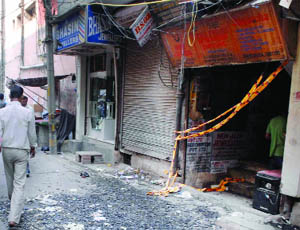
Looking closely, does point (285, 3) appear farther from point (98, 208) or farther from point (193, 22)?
point (98, 208)

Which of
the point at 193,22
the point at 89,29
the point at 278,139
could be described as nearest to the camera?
the point at 193,22

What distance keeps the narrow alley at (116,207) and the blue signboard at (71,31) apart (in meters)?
3.95

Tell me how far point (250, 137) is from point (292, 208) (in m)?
3.34

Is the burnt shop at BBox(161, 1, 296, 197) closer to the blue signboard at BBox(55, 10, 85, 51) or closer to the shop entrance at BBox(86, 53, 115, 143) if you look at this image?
the blue signboard at BBox(55, 10, 85, 51)

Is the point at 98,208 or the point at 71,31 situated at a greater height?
the point at 71,31

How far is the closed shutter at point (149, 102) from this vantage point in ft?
24.3

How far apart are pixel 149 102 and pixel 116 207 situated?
11.2 ft

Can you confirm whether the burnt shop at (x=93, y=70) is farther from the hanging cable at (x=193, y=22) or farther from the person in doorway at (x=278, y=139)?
the person in doorway at (x=278, y=139)

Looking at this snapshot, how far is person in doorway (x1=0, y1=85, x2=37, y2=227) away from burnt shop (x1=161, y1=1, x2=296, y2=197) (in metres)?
3.63

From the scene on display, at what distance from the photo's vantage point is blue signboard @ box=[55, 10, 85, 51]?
839cm

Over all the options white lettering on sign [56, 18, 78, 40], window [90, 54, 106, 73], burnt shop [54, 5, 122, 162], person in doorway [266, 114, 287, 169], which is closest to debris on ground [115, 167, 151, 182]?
burnt shop [54, 5, 122, 162]

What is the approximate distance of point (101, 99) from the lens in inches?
425

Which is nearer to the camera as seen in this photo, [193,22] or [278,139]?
[193,22]

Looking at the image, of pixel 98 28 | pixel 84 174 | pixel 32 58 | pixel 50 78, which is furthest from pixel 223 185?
pixel 32 58
